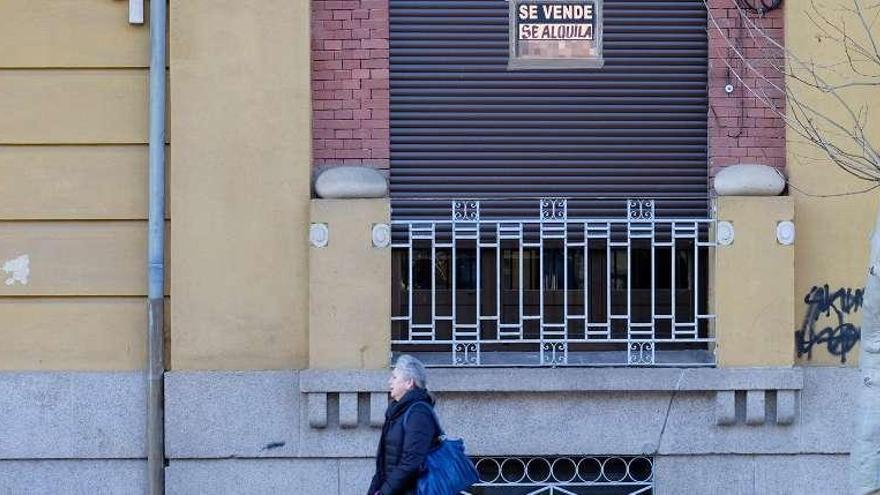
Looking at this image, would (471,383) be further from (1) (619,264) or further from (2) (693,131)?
(2) (693,131)

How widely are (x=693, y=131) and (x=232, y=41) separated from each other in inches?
132

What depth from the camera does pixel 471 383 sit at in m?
9.47

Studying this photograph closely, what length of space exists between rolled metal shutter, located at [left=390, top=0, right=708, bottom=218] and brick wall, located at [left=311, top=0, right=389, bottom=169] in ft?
0.38

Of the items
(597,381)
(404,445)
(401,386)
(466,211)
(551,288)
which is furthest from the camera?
(551,288)

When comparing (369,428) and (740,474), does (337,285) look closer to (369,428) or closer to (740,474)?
(369,428)

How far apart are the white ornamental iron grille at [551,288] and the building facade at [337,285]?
0.03 m

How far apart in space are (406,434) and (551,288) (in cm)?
290

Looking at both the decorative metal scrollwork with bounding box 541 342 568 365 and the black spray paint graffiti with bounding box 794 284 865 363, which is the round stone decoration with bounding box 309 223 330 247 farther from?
the black spray paint graffiti with bounding box 794 284 865 363

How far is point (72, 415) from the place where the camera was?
962cm

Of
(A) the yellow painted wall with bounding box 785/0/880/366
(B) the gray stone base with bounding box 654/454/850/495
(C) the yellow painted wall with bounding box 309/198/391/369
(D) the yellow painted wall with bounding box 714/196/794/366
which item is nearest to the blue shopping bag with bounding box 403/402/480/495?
(C) the yellow painted wall with bounding box 309/198/391/369

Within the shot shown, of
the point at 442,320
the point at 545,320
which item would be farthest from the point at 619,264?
the point at 442,320

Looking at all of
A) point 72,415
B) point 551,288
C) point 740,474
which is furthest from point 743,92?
point 72,415

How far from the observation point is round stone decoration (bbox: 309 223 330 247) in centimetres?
950

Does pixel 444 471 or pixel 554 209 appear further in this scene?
pixel 554 209
